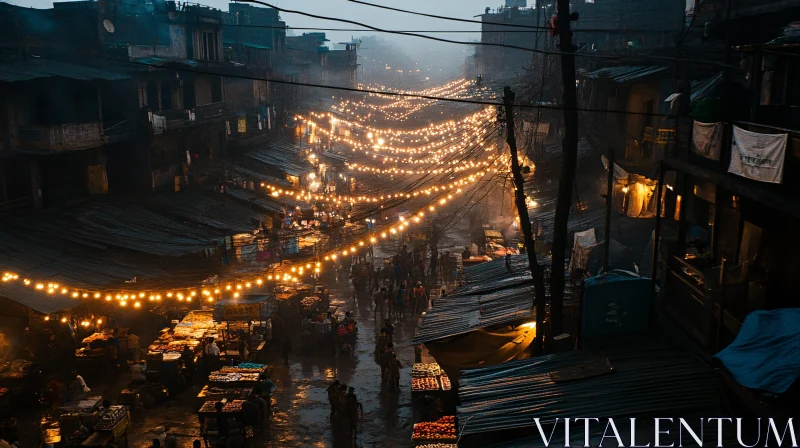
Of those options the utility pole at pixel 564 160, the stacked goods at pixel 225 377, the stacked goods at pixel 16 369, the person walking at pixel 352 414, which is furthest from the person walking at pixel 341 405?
the stacked goods at pixel 16 369

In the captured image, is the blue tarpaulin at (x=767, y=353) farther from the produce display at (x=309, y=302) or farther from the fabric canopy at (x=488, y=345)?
the produce display at (x=309, y=302)

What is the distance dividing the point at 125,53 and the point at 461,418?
26.2 m

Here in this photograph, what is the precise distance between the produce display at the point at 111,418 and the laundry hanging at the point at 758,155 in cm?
1530

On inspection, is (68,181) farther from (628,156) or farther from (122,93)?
(628,156)

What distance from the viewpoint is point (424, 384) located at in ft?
60.7

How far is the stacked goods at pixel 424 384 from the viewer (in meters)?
18.2

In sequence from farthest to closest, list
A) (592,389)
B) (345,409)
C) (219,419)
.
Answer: (345,409) < (219,419) < (592,389)

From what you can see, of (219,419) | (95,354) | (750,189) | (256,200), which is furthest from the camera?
(256,200)

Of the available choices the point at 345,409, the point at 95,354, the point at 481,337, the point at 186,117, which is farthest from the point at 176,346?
the point at 186,117

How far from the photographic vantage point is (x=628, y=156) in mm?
28297

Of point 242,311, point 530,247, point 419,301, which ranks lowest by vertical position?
point 419,301

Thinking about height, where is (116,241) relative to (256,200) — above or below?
above

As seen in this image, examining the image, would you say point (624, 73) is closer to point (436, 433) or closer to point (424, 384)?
point (424, 384)

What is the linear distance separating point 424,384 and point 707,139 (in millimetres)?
9432
